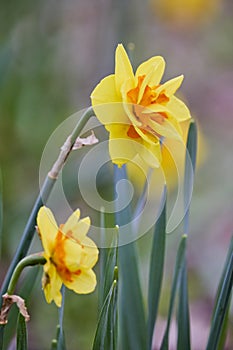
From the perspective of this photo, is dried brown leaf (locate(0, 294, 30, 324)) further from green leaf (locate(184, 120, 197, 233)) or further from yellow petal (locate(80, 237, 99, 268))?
green leaf (locate(184, 120, 197, 233))

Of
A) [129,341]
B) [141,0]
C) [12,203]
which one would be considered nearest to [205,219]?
[12,203]

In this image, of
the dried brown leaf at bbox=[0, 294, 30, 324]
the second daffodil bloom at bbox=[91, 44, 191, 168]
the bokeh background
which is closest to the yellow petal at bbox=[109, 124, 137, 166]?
the second daffodil bloom at bbox=[91, 44, 191, 168]

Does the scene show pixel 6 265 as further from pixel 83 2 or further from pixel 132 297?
pixel 83 2

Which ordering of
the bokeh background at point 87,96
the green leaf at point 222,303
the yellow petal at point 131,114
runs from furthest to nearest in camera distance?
1. the bokeh background at point 87,96
2. the green leaf at point 222,303
3. the yellow petal at point 131,114

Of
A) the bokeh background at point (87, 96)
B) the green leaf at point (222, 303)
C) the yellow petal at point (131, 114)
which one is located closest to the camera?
the yellow petal at point (131, 114)

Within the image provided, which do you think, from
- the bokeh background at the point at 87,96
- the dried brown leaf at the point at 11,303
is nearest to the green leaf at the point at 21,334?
the dried brown leaf at the point at 11,303

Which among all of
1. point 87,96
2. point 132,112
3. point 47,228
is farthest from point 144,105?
point 87,96

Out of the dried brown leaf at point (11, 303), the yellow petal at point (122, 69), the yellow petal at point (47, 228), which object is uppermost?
the yellow petal at point (122, 69)

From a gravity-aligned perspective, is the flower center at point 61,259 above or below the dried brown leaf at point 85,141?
below

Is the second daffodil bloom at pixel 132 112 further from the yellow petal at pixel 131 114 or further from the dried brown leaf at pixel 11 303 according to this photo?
the dried brown leaf at pixel 11 303
